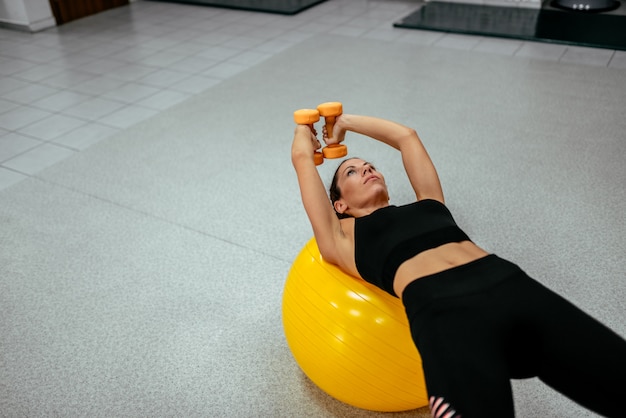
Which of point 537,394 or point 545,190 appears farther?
point 545,190

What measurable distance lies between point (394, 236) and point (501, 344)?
0.41 meters

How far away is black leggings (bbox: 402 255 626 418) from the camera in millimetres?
1199

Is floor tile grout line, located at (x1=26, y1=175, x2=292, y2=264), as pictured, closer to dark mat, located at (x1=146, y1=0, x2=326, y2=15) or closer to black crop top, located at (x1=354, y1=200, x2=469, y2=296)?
black crop top, located at (x1=354, y1=200, x2=469, y2=296)

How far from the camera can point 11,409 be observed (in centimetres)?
176

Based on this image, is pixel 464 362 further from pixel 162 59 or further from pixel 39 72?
pixel 39 72

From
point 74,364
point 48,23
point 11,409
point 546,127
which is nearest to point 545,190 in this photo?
point 546,127

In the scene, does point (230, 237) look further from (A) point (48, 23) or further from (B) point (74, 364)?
(A) point (48, 23)

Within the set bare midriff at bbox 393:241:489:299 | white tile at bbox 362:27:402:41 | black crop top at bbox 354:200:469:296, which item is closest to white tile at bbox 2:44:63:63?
white tile at bbox 362:27:402:41

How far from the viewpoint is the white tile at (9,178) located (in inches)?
120

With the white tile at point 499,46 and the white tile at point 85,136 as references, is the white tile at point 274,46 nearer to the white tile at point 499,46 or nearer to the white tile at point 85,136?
the white tile at point 499,46

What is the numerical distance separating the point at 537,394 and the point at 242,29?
4.72 meters

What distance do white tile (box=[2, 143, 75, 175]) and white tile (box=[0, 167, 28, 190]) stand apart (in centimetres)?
4

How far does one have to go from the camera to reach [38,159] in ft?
10.8

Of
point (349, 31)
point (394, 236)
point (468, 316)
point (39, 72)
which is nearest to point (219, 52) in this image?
point (349, 31)
